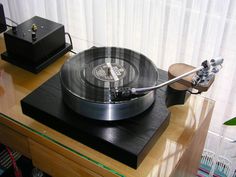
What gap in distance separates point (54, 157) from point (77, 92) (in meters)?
0.20

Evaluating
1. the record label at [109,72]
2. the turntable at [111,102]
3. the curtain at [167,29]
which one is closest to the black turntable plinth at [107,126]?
the turntable at [111,102]

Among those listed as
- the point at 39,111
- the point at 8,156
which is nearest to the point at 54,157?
the point at 39,111


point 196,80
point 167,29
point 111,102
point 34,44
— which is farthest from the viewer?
point 167,29

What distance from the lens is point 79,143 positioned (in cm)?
91

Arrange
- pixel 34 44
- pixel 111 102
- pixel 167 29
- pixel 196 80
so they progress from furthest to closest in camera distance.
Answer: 1. pixel 167 29
2. pixel 34 44
3. pixel 196 80
4. pixel 111 102

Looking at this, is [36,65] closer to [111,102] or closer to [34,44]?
[34,44]

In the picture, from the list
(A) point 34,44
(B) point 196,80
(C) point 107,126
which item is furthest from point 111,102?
(A) point 34,44

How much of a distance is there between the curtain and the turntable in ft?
0.91

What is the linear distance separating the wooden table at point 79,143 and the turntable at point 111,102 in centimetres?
2

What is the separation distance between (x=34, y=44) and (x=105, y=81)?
0.28 meters

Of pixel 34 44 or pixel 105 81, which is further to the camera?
pixel 34 44

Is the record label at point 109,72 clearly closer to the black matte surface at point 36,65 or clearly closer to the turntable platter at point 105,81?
the turntable platter at point 105,81

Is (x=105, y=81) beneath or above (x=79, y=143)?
above

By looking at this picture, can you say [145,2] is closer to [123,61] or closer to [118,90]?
[123,61]
